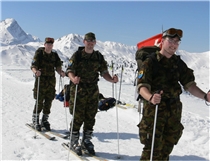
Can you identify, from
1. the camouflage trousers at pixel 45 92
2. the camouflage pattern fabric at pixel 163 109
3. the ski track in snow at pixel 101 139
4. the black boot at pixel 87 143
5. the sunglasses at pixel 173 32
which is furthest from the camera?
the camouflage trousers at pixel 45 92

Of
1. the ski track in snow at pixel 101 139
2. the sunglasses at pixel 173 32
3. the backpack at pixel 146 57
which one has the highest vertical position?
the sunglasses at pixel 173 32

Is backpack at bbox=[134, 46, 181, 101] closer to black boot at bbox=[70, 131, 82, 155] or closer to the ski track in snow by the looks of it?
the ski track in snow

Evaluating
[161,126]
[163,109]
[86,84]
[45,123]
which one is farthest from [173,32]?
[45,123]

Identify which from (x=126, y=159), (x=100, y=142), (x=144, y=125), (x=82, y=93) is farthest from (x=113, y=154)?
(x=144, y=125)

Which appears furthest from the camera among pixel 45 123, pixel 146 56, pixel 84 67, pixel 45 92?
pixel 45 123

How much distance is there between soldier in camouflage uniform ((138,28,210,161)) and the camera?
3.84 m

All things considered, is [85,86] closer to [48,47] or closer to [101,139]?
[101,139]

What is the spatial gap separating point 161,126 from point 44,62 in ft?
16.2

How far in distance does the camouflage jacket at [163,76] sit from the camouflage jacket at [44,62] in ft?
15.2

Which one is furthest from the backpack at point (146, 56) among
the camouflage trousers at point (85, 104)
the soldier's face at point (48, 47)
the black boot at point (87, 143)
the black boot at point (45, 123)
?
the black boot at point (45, 123)

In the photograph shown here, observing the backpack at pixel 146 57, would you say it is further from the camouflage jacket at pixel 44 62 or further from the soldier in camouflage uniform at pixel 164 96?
the camouflage jacket at pixel 44 62

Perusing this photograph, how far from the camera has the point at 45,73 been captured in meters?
7.82

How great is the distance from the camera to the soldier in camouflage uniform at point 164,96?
151 inches

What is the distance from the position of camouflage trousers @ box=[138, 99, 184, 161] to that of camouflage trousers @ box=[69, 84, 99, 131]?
225cm
